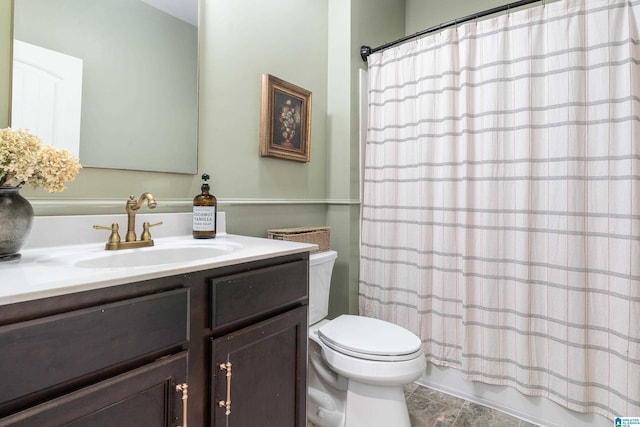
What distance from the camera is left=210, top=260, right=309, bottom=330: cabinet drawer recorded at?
0.86m

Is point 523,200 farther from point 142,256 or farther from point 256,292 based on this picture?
point 142,256

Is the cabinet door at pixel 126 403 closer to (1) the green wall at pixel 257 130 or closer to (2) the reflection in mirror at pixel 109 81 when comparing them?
(1) the green wall at pixel 257 130

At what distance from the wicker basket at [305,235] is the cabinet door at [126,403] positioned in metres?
0.86

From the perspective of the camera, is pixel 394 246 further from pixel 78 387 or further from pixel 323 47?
pixel 78 387

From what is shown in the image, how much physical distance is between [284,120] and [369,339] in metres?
1.16

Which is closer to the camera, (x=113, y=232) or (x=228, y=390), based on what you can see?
(x=228, y=390)

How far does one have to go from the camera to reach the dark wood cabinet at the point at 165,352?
1.87 ft

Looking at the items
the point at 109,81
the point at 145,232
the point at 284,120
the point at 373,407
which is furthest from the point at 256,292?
the point at 284,120

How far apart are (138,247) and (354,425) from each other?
1.09 m

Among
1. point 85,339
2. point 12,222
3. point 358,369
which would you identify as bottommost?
point 358,369

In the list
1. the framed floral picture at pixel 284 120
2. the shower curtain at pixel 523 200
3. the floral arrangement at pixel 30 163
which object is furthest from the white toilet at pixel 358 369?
the floral arrangement at pixel 30 163

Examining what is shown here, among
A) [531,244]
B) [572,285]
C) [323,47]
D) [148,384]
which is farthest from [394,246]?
[148,384]

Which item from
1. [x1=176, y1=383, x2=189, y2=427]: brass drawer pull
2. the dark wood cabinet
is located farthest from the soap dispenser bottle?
[x1=176, y1=383, x2=189, y2=427]: brass drawer pull

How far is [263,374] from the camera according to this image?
39.0 inches
